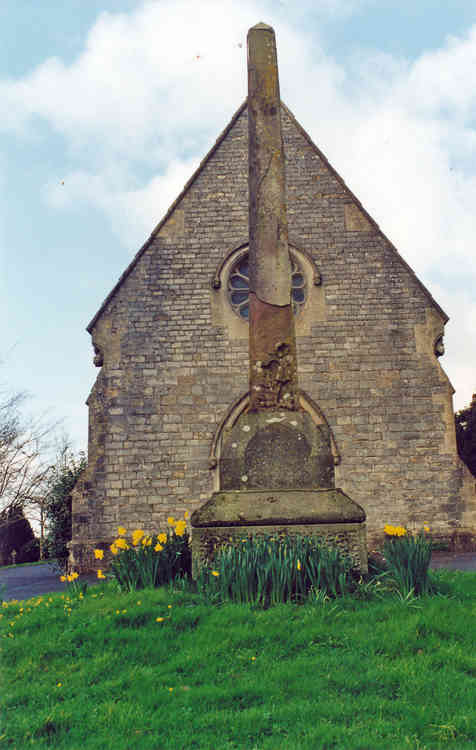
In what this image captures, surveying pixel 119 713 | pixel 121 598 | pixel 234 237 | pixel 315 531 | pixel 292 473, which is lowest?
pixel 119 713

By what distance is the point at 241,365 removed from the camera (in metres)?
12.8

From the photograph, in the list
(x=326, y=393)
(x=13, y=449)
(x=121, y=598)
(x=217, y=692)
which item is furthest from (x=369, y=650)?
(x=13, y=449)

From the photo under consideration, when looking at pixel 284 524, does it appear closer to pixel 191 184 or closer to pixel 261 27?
pixel 261 27

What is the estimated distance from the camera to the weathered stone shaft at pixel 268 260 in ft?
21.6

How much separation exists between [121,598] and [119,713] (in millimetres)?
1890

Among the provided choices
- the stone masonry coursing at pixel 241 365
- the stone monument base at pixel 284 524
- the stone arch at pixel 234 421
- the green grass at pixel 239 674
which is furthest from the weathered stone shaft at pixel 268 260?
the stone masonry coursing at pixel 241 365

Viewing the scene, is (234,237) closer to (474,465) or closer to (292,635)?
(292,635)

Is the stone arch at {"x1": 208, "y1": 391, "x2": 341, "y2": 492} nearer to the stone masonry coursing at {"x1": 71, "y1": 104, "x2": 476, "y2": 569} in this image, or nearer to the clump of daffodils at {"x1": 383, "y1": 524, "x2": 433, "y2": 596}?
the stone masonry coursing at {"x1": 71, "y1": 104, "x2": 476, "y2": 569}

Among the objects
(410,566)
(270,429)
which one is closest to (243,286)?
(270,429)

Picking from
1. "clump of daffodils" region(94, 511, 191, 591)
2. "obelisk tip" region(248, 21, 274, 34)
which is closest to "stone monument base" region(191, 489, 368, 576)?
"clump of daffodils" region(94, 511, 191, 591)

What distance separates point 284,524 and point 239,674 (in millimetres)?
1832

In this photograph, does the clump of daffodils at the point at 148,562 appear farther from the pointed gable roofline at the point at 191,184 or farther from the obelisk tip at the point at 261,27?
the pointed gable roofline at the point at 191,184

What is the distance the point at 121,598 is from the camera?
5484 millimetres

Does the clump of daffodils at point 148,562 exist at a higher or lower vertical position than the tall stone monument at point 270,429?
lower
